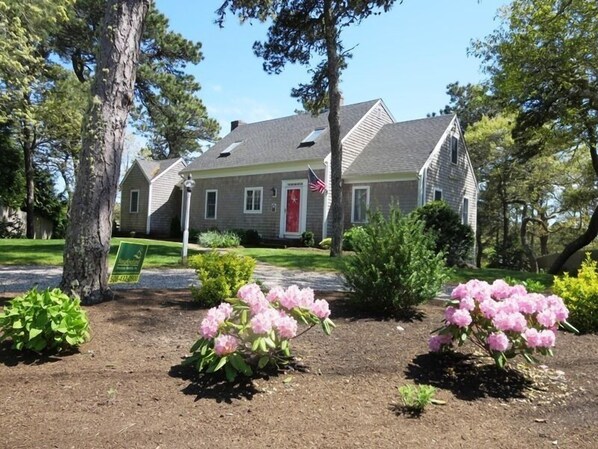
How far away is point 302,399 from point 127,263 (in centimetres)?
363

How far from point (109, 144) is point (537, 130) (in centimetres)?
1420

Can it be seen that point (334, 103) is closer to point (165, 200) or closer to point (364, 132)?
point (364, 132)

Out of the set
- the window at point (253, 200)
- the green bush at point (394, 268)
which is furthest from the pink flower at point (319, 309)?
the window at point (253, 200)

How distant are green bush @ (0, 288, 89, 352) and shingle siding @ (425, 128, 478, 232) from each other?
1567cm

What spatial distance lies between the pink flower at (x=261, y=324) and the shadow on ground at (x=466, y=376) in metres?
1.16

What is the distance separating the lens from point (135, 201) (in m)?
27.2

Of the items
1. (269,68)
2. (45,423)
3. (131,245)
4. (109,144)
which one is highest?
(269,68)

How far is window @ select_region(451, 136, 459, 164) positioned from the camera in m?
20.2

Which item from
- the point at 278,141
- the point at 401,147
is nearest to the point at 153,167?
the point at 278,141

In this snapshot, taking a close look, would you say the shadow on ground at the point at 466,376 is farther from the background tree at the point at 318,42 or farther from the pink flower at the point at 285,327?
the background tree at the point at 318,42

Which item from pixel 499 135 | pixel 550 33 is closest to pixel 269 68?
pixel 550 33

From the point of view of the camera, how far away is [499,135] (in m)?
24.8

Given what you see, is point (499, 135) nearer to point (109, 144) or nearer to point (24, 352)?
point (109, 144)

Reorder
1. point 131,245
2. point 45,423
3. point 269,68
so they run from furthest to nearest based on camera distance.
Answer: point 269,68
point 131,245
point 45,423
